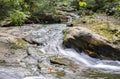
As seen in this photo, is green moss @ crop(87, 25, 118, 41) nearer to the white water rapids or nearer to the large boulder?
the large boulder

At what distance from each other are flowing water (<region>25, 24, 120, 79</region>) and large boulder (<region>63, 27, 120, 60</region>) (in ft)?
0.79

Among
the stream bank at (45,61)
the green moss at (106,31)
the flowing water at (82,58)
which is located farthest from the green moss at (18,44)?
the green moss at (106,31)

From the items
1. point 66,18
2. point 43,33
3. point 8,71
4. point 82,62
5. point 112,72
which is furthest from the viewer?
point 66,18

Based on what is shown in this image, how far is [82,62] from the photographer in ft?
32.3

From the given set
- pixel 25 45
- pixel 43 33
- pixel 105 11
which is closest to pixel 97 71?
pixel 25 45

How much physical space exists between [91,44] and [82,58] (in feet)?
2.38

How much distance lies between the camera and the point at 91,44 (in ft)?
34.3

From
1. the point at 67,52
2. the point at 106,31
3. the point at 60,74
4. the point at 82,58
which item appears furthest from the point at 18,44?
the point at 106,31

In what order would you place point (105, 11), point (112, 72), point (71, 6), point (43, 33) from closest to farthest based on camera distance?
point (112, 72) < point (43, 33) < point (105, 11) < point (71, 6)

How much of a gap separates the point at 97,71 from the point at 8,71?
10.1 feet

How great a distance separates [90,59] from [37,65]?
233 centimetres

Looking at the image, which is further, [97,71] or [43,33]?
[43,33]

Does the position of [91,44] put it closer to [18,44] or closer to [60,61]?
[60,61]

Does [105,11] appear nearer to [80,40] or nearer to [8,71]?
[80,40]
